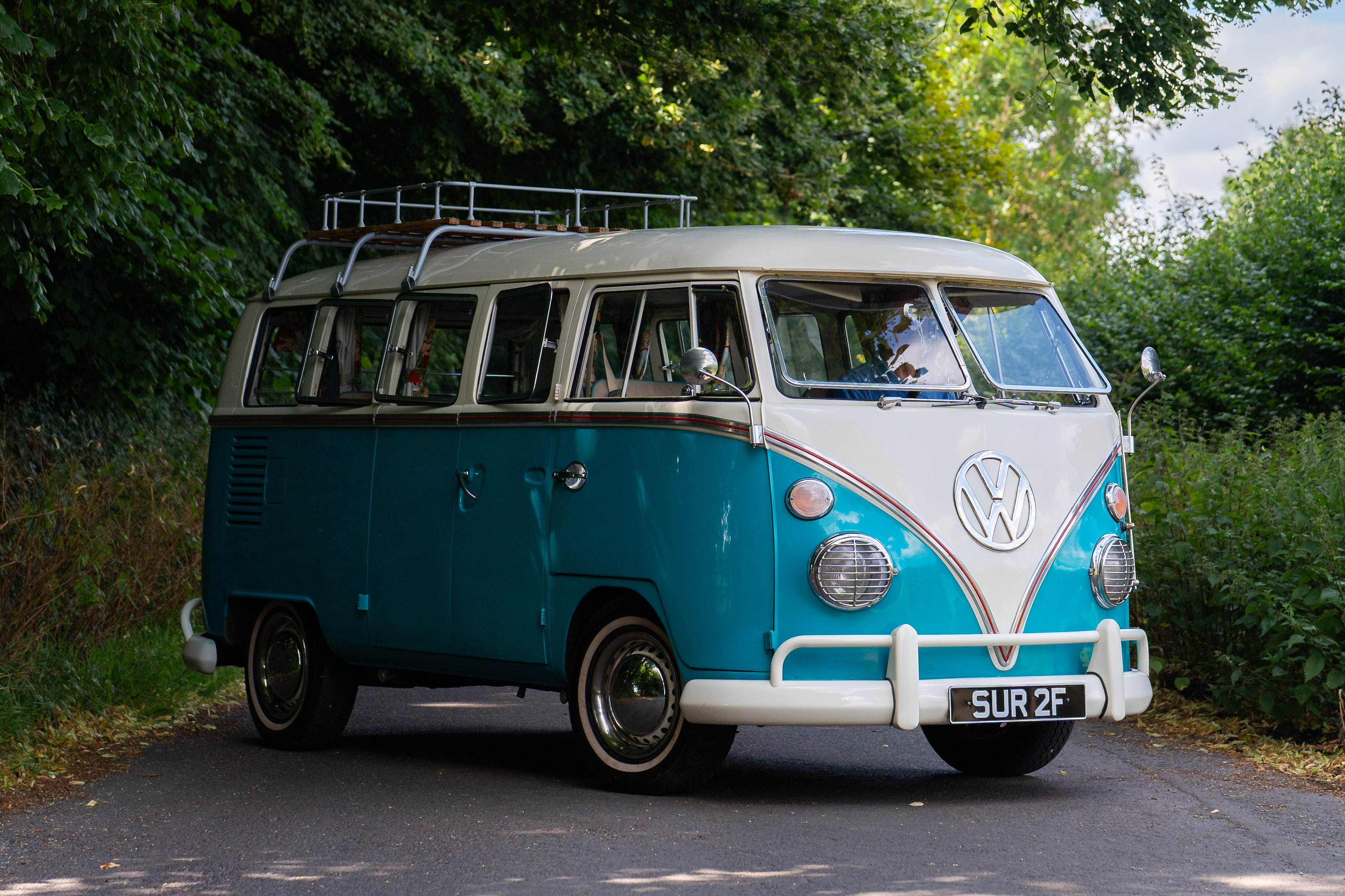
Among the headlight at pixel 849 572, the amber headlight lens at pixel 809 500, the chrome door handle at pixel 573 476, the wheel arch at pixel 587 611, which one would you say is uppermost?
the chrome door handle at pixel 573 476

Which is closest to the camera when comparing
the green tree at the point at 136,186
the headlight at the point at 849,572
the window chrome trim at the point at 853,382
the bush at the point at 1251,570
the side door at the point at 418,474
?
the headlight at the point at 849,572

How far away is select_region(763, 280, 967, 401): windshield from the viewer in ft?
24.4

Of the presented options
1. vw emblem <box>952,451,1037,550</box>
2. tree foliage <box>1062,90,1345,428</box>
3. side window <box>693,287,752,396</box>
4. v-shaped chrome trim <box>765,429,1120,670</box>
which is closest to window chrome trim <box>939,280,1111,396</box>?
vw emblem <box>952,451,1037,550</box>

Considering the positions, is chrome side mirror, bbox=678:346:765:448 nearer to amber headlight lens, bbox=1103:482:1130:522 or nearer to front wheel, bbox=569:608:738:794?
front wheel, bbox=569:608:738:794

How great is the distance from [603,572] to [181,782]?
7.96ft

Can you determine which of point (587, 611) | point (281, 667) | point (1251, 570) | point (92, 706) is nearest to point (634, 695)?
point (587, 611)

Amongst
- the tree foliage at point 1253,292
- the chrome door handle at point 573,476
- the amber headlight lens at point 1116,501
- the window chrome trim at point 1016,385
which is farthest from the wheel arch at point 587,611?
the tree foliage at point 1253,292

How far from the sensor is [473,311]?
339 inches

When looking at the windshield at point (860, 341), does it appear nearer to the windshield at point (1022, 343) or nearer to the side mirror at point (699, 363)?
the windshield at point (1022, 343)

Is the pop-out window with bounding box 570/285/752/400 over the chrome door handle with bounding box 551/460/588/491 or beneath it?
over

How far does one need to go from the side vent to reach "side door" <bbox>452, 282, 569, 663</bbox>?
1.95m

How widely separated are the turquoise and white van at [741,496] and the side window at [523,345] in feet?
0.05

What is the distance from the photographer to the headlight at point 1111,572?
7.66 metres

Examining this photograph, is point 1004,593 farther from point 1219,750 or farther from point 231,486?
point 231,486
